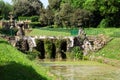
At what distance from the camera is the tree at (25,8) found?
403 ft

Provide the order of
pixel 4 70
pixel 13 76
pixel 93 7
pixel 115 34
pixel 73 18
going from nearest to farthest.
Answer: pixel 13 76, pixel 4 70, pixel 115 34, pixel 73 18, pixel 93 7

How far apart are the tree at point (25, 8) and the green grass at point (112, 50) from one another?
7016 cm

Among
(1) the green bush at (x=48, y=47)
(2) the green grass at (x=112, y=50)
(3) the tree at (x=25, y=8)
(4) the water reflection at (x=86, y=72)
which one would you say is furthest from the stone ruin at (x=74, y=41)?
(3) the tree at (x=25, y=8)

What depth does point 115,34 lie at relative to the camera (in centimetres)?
5994

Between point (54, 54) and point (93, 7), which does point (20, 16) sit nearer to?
point (93, 7)

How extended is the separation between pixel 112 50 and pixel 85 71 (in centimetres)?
1152

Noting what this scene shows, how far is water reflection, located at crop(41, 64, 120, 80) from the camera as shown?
115 ft

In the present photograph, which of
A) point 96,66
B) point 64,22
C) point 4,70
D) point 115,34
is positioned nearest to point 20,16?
point 64,22

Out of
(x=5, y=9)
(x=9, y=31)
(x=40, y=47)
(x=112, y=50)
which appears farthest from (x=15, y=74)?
(x=5, y=9)

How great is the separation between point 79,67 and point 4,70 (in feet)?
70.1

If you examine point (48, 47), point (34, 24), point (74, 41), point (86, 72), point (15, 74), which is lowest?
point (34, 24)

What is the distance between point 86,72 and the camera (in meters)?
A: 38.7

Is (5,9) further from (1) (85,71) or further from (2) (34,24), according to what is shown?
(1) (85,71)

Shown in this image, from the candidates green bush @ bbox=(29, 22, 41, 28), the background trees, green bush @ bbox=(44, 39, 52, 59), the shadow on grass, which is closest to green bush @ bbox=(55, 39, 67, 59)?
green bush @ bbox=(44, 39, 52, 59)
